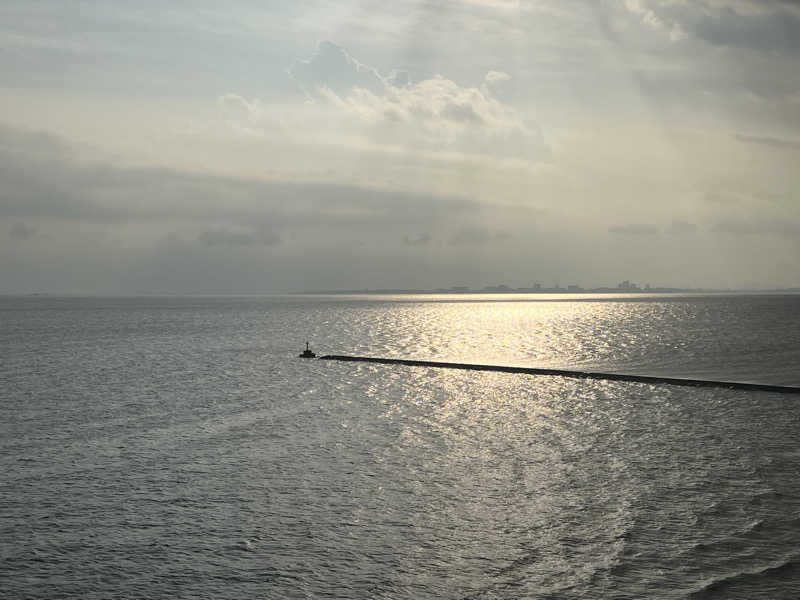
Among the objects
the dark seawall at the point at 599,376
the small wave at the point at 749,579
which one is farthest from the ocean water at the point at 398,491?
the dark seawall at the point at 599,376

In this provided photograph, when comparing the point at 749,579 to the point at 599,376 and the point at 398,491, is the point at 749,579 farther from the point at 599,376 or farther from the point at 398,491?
the point at 599,376

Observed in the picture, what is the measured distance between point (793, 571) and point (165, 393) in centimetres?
4620

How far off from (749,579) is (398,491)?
40.2 ft

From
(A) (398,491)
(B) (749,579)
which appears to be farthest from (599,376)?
(B) (749,579)

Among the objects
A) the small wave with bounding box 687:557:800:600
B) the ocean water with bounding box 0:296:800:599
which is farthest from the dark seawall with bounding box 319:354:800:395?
the small wave with bounding box 687:557:800:600

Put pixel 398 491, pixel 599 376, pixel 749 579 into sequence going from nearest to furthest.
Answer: pixel 749 579 < pixel 398 491 < pixel 599 376

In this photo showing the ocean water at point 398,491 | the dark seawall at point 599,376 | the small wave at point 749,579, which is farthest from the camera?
the dark seawall at point 599,376

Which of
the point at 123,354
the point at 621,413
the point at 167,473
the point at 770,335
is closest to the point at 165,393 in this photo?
the point at 167,473

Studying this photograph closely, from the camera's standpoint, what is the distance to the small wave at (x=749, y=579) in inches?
661

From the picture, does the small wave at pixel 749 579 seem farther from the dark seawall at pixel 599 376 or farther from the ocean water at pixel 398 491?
the dark seawall at pixel 599 376

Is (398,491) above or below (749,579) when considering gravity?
below

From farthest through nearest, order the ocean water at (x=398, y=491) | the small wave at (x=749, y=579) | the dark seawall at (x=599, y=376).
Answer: the dark seawall at (x=599, y=376) → the ocean water at (x=398, y=491) → the small wave at (x=749, y=579)

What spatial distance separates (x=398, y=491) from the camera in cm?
2589

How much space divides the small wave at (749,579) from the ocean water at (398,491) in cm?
8
